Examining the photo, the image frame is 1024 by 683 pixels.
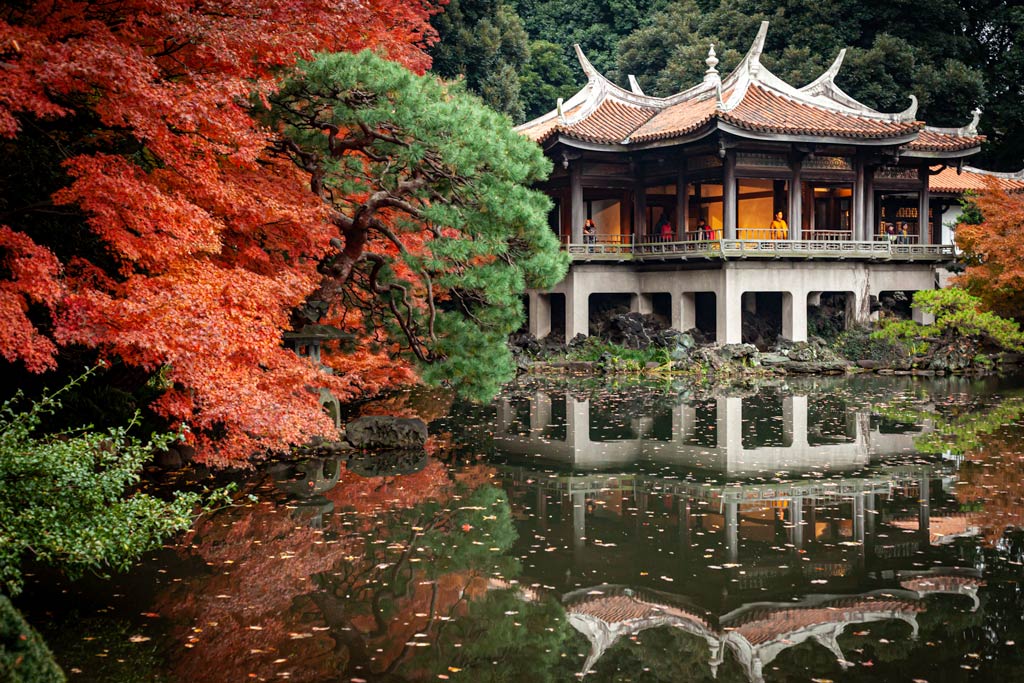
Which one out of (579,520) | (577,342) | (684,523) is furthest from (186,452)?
(577,342)

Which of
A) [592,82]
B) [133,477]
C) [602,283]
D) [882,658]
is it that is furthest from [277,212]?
[592,82]

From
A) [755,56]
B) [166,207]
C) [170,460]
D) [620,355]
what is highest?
[755,56]

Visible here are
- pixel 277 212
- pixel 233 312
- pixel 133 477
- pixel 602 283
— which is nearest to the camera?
pixel 133 477

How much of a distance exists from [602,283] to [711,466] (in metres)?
16.9

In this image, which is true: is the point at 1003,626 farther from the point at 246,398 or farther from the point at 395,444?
the point at 395,444

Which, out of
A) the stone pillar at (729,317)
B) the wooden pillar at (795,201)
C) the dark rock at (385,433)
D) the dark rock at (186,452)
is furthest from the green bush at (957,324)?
the dark rock at (186,452)

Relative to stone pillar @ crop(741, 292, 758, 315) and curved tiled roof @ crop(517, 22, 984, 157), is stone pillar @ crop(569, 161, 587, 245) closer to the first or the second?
curved tiled roof @ crop(517, 22, 984, 157)

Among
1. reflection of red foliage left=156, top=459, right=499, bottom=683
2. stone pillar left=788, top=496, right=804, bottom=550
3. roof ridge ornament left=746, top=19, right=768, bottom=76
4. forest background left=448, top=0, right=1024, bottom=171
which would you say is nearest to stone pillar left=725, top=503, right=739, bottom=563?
stone pillar left=788, top=496, right=804, bottom=550

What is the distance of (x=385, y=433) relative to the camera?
13.3 metres

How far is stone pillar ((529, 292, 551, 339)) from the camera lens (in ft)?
96.2

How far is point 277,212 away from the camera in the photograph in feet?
36.0

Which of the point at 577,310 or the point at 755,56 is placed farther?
the point at 577,310

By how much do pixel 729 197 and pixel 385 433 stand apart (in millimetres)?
16258

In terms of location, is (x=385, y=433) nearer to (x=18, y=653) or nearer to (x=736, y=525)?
(x=736, y=525)
